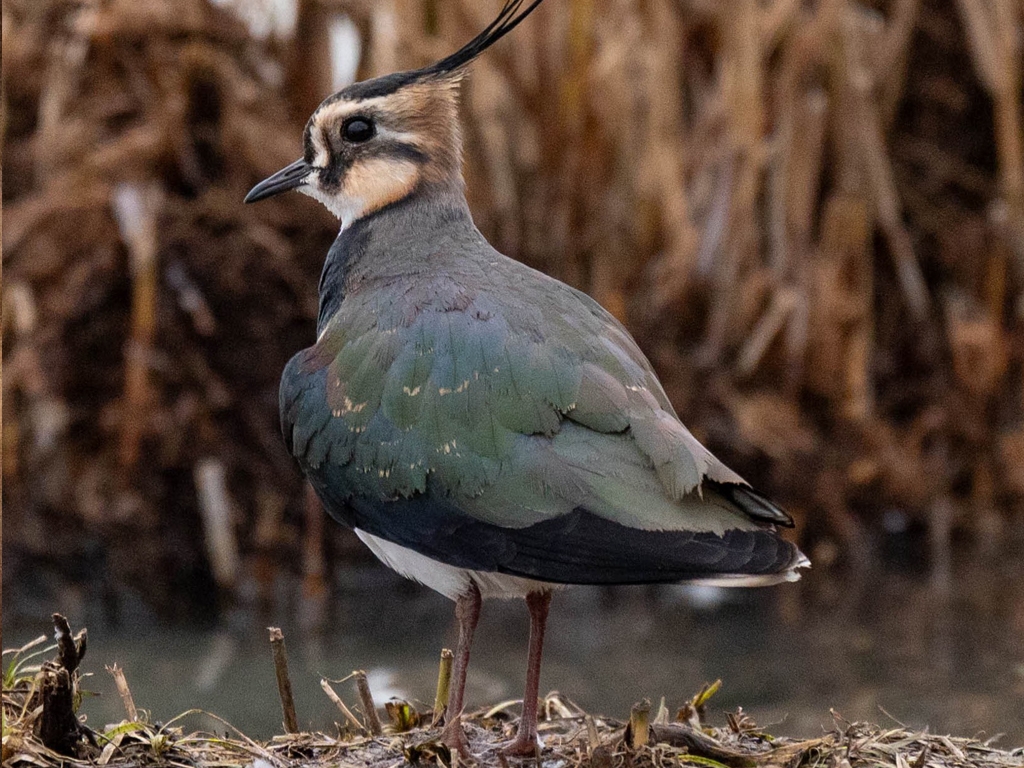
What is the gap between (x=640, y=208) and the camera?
24.8ft

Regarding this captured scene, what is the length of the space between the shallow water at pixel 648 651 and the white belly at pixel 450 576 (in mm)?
1871

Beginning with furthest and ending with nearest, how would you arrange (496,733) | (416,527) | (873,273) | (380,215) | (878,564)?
(873,273) → (878,564) → (380,215) → (496,733) → (416,527)

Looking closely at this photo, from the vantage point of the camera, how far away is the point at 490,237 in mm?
7484

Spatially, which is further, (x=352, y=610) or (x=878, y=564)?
(x=878, y=564)

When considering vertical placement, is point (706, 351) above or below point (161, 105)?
below

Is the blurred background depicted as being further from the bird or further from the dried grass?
the bird

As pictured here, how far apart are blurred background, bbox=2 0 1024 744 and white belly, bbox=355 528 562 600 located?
2.84 metres

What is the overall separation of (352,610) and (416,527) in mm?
3661

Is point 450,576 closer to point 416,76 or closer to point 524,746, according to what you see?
point 524,746

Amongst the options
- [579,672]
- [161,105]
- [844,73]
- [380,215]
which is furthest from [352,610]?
[844,73]

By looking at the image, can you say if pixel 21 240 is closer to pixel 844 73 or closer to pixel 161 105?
pixel 161 105

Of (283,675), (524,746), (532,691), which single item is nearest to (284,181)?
(283,675)

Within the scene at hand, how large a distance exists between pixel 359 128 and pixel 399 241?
1.28 feet

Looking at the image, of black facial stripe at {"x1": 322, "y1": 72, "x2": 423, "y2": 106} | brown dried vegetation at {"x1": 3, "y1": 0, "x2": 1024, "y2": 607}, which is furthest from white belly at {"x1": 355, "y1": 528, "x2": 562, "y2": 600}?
brown dried vegetation at {"x1": 3, "y1": 0, "x2": 1024, "y2": 607}
